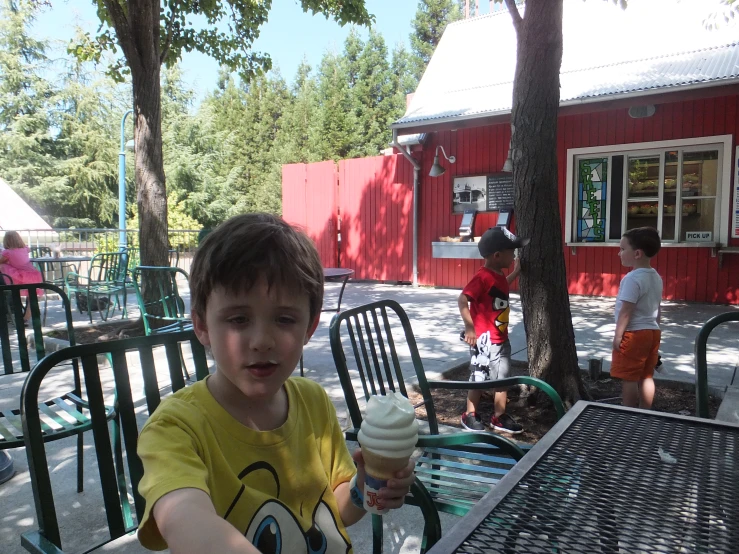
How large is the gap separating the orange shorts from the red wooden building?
555cm

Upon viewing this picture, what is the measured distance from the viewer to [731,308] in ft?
27.6

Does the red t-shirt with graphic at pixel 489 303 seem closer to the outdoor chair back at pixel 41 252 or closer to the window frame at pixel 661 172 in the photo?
the window frame at pixel 661 172

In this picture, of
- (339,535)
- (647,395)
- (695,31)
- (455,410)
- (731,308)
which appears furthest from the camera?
(695,31)

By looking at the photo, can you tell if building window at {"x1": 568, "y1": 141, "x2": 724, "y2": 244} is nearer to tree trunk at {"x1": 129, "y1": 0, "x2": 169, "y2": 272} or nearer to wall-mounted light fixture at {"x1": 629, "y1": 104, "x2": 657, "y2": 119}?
wall-mounted light fixture at {"x1": 629, "y1": 104, "x2": 657, "y2": 119}

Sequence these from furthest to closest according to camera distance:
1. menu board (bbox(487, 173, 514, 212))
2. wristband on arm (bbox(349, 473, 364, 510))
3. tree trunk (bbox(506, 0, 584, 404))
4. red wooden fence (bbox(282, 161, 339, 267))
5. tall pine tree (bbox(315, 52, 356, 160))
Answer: tall pine tree (bbox(315, 52, 356, 160)), red wooden fence (bbox(282, 161, 339, 267)), menu board (bbox(487, 173, 514, 212)), tree trunk (bbox(506, 0, 584, 404)), wristband on arm (bbox(349, 473, 364, 510))

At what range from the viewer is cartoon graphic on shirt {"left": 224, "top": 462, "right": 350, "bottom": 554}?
1206mm

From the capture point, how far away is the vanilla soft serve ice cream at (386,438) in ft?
3.45

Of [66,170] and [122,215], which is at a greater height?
[66,170]

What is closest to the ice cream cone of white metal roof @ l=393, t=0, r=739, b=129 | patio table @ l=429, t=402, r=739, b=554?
patio table @ l=429, t=402, r=739, b=554

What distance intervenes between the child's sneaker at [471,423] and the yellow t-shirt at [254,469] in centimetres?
223

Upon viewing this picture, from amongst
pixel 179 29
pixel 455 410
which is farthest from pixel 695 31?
pixel 455 410

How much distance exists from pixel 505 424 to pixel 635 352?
950 mm

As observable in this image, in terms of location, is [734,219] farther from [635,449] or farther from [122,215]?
[122,215]

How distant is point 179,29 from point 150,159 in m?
2.59
